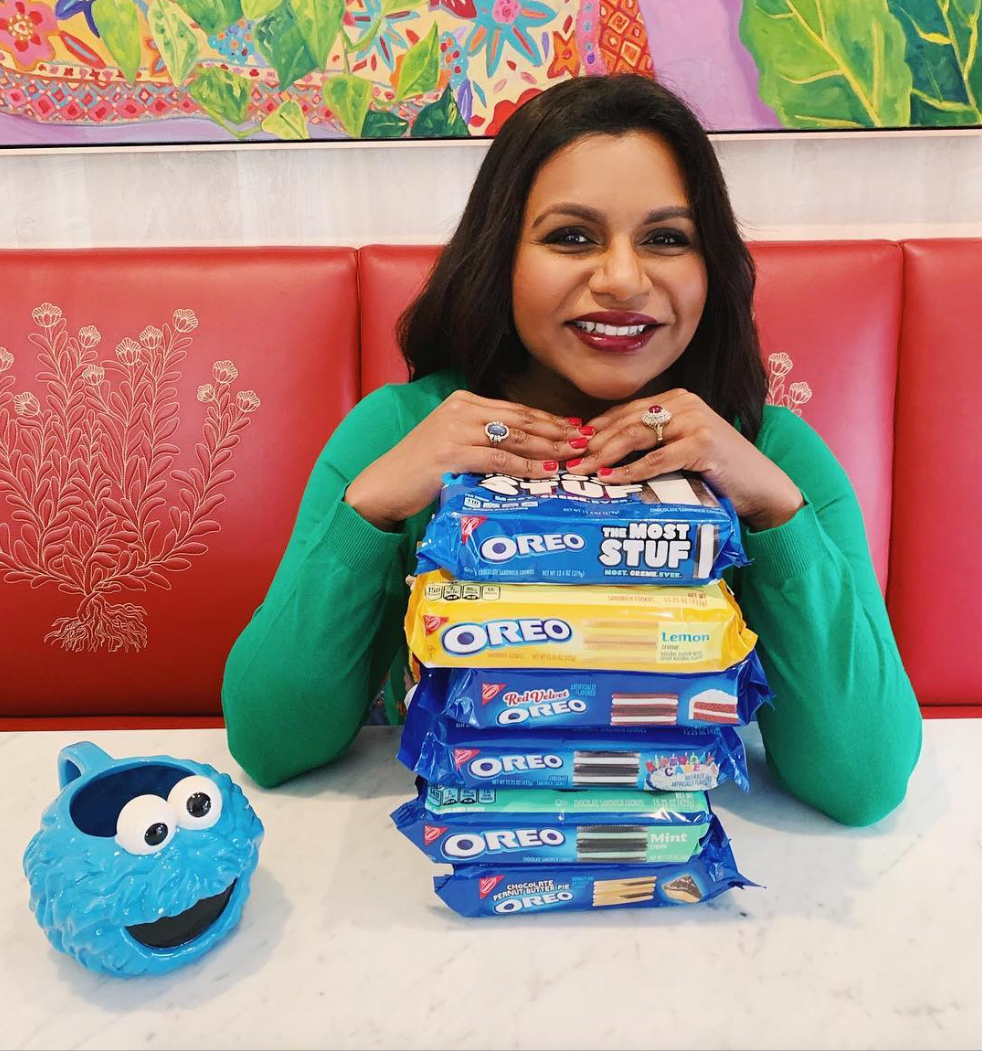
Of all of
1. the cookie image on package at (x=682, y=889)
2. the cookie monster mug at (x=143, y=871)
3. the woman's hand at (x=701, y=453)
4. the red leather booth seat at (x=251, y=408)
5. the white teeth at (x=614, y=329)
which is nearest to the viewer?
the cookie monster mug at (x=143, y=871)

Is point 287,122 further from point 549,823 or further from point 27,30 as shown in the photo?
point 549,823

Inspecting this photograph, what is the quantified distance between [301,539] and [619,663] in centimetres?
47

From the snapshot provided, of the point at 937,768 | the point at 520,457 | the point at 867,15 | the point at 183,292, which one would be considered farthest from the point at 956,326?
the point at 183,292

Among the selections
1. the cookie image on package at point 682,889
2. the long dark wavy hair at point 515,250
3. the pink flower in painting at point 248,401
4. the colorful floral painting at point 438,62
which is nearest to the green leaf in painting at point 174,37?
the colorful floral painting at point 438,62

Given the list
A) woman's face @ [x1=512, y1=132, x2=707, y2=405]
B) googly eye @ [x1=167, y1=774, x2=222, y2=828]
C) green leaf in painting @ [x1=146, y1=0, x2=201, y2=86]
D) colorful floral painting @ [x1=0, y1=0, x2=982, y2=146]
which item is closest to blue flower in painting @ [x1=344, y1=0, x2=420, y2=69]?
colorful floral painting @ [x1=0, y1=0, x2=982, y2=146]

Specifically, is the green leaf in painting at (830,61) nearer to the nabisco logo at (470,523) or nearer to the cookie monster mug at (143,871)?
the nabisco logo at (470,523)

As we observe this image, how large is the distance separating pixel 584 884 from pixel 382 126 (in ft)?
4.22

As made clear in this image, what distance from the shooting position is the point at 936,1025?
57cm

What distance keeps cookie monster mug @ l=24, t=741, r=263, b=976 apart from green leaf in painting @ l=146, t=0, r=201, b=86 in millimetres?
1263

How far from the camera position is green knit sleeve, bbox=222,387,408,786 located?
2.79 ft

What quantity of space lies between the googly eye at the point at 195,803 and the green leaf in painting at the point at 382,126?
1234 millimetres

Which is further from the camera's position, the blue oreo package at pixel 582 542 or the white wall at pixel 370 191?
the white wall at pixel 370 191

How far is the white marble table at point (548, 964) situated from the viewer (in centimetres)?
57

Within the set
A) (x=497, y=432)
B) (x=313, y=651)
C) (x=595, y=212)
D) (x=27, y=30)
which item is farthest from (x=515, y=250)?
(x=27, y=30)
